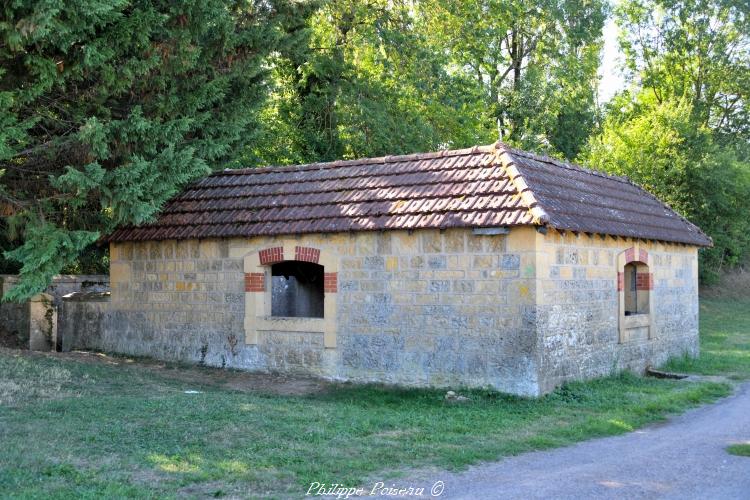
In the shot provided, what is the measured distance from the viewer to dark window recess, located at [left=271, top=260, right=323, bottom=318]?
14.4 m

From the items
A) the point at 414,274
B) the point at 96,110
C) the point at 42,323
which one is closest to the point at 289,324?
the point at 414,274

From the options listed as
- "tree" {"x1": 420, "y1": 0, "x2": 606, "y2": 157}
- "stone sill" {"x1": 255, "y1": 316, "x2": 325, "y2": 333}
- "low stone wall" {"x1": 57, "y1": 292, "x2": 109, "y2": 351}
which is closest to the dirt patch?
"low stone wall" {"x1": 57, "y1": 292, "x2": 109, "y2": 351}

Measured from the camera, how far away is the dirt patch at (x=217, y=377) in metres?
12.3

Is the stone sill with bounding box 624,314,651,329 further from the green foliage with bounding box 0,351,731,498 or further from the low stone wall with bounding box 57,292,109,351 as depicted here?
the low stone wall with bounding box 57,292,109,351

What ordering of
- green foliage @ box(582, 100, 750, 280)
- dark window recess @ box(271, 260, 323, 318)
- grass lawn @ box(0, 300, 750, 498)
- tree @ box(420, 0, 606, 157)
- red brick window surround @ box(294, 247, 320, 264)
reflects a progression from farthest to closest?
tree @ box(420, 0, 606, 157) < green foliage @ box(582, 100, 750, 280) < dark window recess @ box(271, 260, 323, 318) < red brick window surround @ box(294, 247, 320, 264) < grass lawn @ box(0, 300, 750, 498)

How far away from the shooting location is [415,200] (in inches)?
488

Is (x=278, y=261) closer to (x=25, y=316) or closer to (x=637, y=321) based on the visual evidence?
(x=25, y=316)

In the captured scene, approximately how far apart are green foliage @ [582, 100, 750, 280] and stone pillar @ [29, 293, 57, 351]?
65.9 ft

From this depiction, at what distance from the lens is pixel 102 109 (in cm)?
1276

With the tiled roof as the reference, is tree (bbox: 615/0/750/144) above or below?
above

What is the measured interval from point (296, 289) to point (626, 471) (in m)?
8.43

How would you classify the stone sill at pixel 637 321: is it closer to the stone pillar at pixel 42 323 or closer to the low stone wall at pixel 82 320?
the low stone wall at pixel 82 320

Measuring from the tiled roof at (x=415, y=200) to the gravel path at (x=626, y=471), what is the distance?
10.8ft

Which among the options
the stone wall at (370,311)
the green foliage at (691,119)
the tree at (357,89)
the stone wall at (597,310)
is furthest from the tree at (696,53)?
the stone wall at (370,311)
